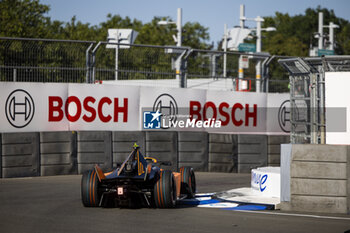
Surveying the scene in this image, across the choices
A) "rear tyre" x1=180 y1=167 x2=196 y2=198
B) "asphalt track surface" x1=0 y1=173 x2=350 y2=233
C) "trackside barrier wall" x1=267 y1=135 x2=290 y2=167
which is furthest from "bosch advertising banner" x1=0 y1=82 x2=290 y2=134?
"rear tyre" x1=180 y1=167 x2=196 y2=198

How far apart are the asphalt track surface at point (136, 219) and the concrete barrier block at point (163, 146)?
203 inches

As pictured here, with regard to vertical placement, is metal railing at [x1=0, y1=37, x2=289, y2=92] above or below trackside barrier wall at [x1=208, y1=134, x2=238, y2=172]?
above

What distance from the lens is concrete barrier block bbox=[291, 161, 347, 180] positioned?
10367 mm

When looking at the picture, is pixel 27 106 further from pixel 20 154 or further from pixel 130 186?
pixel 130 186

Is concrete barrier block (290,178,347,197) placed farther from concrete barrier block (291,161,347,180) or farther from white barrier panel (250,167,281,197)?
white barrier panel (250,167,281,197)

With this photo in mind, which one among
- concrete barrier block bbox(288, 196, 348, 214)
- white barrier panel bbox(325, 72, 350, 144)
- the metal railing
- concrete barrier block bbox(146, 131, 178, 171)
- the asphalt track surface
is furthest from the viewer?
concrete barrier block bbox(146, 131, 178, 171)

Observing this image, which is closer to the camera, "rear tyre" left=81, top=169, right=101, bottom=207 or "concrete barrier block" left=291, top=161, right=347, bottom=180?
"rear tyre" left=81, top=169, right=101, bottom=207

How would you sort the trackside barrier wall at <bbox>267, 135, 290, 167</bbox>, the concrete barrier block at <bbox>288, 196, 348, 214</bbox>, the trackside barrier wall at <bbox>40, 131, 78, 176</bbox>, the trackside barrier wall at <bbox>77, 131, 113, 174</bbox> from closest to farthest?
1. the concrete barrier block at <bbox>288, 196, 348, 214</bbox>
2. the trackside barrier wall at <bbox>40, 131, 78, 176</bbox>
3. the trackside barrier wall at <bbox>77, 131, 113, 174</bbox>
4. the trackside barrier wall at <bbox>267, 135, 290, 167</bbox>

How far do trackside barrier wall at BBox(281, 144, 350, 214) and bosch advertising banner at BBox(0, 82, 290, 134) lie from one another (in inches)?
290

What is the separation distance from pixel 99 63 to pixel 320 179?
8.59 meters

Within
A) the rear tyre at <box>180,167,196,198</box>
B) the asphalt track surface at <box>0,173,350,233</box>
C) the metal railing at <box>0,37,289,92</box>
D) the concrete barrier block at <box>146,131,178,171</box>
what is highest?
the metal railing at <box>0,37,289,92</box>

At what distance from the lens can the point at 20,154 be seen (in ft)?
50.5

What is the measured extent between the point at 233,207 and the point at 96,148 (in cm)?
626

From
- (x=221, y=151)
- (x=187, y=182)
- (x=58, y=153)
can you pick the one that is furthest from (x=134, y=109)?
(x=187, y=182)
